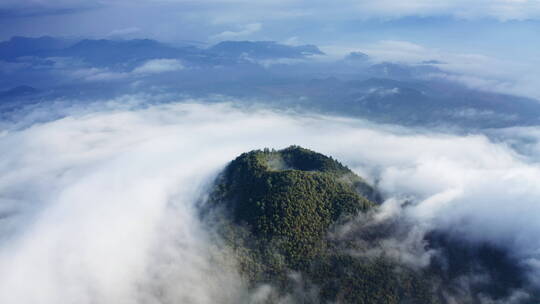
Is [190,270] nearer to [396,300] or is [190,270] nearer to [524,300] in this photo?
[396,300]

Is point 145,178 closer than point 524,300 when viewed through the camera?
No

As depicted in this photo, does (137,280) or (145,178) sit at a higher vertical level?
(145,178)

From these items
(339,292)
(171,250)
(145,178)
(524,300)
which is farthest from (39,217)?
(524,300)

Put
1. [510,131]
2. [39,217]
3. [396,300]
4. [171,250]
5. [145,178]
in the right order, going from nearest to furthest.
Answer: [396,300] → [171,250] → [39,217] → [145,178] → [510,131]

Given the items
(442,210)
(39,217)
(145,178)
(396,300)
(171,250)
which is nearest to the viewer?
(396,300)

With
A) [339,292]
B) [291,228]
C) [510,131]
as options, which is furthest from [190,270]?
[510,131]

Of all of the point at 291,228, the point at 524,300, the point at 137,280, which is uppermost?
the point at 291,228
